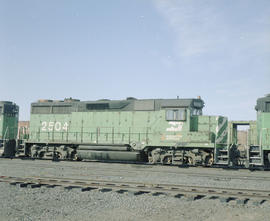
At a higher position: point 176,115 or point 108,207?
point 176,115

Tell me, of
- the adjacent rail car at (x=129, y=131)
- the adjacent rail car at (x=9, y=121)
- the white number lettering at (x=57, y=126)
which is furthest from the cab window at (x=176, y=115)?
the adjacent rail car at (x=9, y=121)

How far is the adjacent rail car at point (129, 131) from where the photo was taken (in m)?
14.6

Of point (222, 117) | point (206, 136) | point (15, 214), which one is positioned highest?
point (222, 117)

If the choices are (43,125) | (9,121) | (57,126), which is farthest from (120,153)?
(9,121)

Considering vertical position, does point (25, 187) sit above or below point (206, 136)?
below

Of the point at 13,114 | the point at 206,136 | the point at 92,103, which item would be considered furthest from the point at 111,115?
the point at 13,114

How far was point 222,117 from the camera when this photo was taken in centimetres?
1507

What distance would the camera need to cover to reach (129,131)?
16.1 m

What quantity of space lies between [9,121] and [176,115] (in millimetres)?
11455

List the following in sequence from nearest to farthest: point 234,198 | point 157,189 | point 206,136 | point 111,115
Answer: point 234,198 → point 157,189 → point 206,136 → point 111,115

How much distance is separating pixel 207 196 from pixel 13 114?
16.5m

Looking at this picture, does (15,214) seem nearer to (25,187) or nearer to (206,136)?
(25,187)

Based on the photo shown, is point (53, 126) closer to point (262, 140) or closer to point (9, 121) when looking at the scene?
point (9, 121)

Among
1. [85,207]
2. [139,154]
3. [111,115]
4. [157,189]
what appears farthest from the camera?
[111,115]
